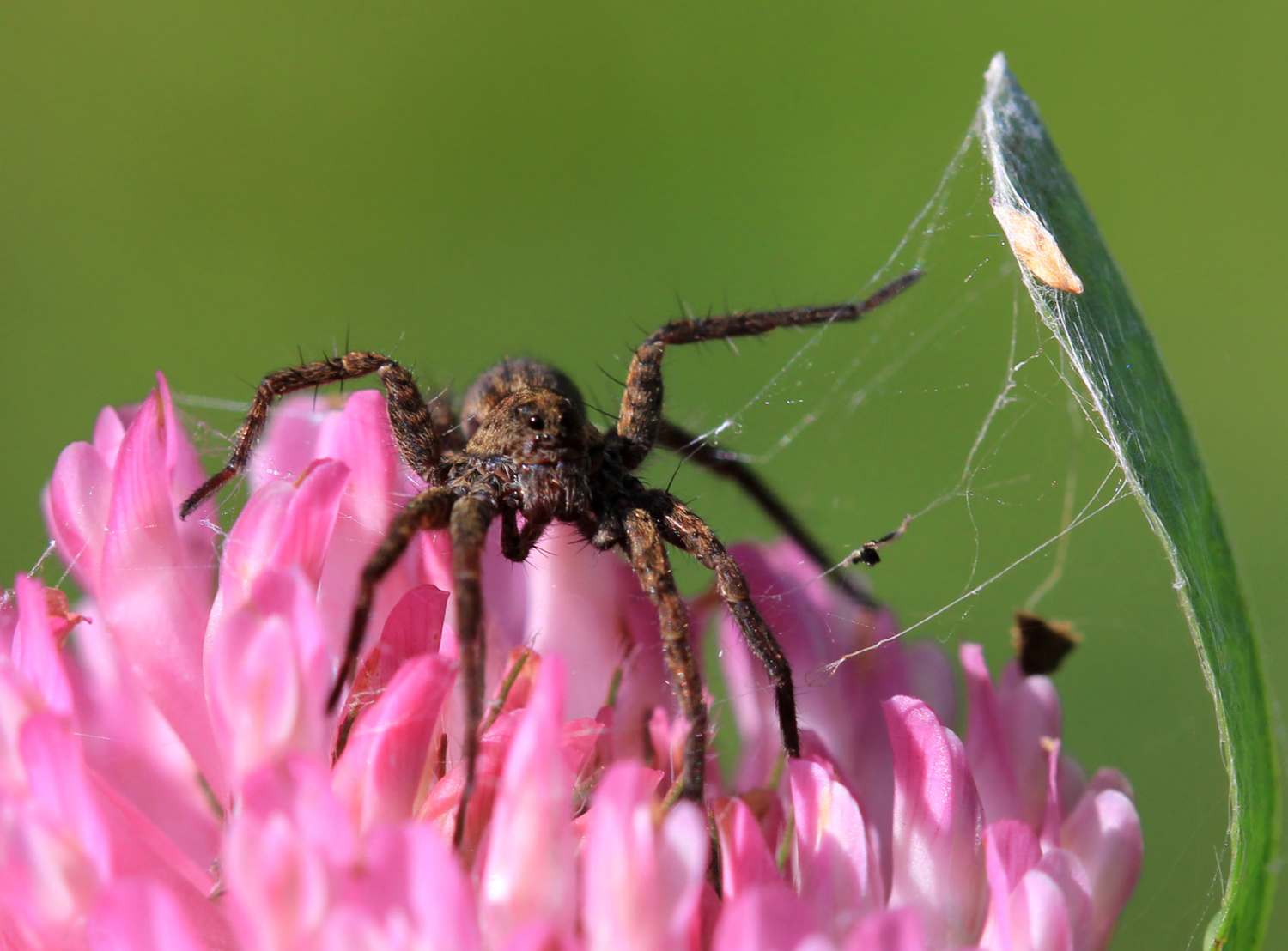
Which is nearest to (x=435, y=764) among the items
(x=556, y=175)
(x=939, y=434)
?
(x=939, y=434)

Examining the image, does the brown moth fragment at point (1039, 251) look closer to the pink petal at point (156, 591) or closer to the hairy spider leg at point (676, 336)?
the hairy spider leg at point (676, 336)

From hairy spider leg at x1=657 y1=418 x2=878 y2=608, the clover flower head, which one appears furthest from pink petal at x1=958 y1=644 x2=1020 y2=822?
hairy spider leg at x1=657 y1=418 x2=878 y2=608

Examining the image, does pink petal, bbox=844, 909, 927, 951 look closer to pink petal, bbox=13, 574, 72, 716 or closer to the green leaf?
the green leaf

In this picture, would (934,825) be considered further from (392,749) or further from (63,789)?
(63,789)

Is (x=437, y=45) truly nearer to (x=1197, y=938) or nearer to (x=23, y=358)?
(x=23, y=358)

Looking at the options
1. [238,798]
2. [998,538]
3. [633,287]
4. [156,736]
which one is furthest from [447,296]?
[238,798]
